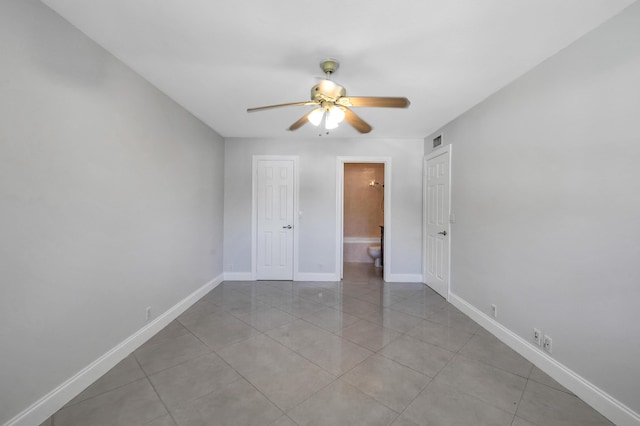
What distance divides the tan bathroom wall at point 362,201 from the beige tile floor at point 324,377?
3.32m

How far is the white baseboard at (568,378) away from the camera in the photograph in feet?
4.73

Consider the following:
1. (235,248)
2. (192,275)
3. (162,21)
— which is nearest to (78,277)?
(192,275)

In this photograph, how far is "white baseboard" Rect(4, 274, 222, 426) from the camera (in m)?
1.40

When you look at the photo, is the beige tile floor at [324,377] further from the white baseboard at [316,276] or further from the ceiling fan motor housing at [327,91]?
the ceiling fan motor housing at [327,91]

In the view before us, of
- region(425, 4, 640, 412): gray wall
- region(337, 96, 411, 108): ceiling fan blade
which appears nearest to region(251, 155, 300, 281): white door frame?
region(337, 96, 411, 108): ceiling fan blade

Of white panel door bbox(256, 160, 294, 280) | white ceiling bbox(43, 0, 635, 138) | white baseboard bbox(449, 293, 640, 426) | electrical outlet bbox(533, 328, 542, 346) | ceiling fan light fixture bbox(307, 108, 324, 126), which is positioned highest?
white ceiling bbox(43, 0, 635, 138)

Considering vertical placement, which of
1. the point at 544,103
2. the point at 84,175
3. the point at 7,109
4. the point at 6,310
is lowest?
the point at 6,310

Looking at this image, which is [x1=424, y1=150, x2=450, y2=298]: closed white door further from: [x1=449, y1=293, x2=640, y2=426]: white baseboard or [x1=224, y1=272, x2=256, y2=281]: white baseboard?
[x1=224, y1=272, x2=256, y2=281]: white baseboard

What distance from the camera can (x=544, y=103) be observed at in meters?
1.97

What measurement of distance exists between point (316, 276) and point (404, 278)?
4.96 ft

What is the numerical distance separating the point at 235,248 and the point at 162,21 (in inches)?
128

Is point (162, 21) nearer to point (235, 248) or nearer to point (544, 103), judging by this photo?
point (544, 103)

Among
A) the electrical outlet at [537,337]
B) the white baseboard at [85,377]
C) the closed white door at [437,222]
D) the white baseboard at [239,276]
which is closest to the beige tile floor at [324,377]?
the white baseboard at [85,377]

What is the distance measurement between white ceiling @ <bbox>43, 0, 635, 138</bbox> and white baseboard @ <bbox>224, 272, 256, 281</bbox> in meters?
2.80
